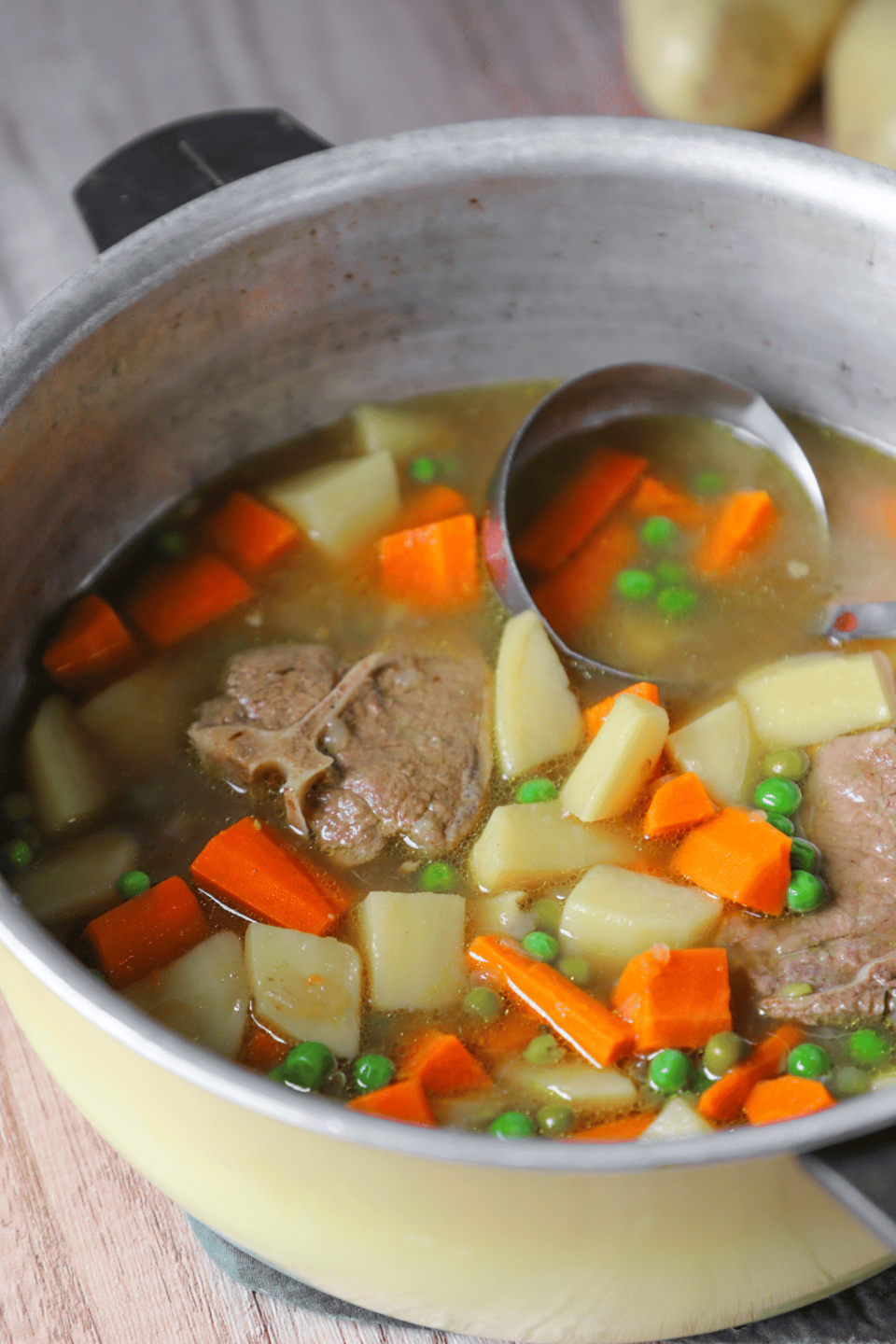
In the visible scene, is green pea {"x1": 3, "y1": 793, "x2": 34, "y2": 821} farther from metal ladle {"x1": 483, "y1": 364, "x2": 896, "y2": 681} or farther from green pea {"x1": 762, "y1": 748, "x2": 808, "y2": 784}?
green pea {"x1": 762, "y1": 748, "x2": 808, "y2": 784}

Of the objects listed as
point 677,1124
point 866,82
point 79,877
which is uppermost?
point 866,82

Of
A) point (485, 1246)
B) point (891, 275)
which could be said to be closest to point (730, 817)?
point (485, 1246)

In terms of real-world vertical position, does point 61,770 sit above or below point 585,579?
above

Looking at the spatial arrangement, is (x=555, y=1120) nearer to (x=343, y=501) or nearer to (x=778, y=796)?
(x=778, y=796)

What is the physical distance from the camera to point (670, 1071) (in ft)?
5.44

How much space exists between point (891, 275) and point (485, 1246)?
69.2 inches

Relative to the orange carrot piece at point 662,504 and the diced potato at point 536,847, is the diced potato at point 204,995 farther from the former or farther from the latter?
the orange carrot piece at point 662,504

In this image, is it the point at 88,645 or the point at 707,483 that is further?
the point at 707,483

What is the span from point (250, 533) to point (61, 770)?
60 cm

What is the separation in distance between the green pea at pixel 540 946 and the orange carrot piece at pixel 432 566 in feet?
2.28

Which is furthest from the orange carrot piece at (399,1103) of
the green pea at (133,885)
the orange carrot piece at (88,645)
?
the orange carrot piece at (88,645)

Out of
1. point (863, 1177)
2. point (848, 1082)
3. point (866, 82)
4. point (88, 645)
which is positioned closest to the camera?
point (863, 1177)

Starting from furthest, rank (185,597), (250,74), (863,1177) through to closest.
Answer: (250,74) < (185,597) < (863,1177)

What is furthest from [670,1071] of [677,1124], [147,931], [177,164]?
[177,164]
